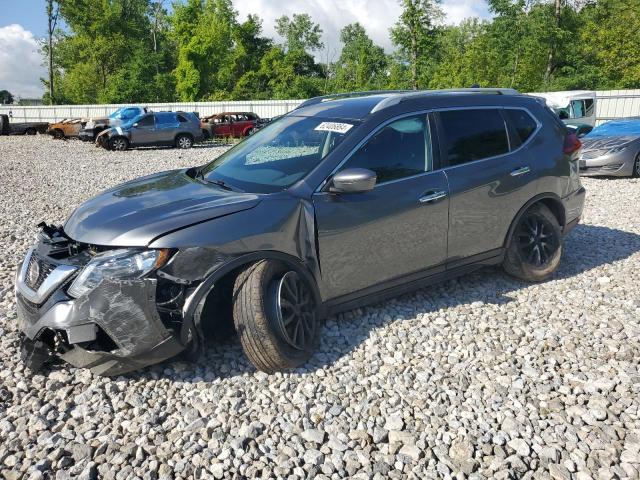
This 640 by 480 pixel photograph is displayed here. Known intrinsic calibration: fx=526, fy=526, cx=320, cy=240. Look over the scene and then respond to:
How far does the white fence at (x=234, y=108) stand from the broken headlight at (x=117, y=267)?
20.0 metres

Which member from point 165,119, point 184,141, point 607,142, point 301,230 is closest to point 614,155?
point 607,142

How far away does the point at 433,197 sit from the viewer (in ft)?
13.2

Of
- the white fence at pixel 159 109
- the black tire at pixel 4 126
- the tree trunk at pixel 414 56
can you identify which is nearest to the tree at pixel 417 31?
the tree trunk at pixel 414 56

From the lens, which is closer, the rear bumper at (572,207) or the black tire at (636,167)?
the rear bumper at (572,207)

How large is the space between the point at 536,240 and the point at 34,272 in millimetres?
4163

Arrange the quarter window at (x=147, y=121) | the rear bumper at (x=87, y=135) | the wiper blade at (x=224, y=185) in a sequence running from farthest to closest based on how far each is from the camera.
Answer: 1. the rear bumper at (x=87, y=135)
2. the quarter window at (x=147, y=121)
3. the wiper blade at (x=224, y=185)

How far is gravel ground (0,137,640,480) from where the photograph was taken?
8.67 ft

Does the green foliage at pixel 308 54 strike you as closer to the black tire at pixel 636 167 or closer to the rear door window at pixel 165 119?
the rear door window at pixel 165 119

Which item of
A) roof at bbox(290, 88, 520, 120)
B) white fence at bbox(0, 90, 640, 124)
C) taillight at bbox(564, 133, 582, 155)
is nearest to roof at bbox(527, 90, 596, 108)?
white fence at bbox(0, 90, 640, 124)

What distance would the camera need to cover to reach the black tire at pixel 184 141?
22102mm

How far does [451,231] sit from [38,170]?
14350mm

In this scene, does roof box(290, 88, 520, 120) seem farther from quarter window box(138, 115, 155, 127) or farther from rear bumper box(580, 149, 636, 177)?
quarter window box(138, 115, 155, 127)

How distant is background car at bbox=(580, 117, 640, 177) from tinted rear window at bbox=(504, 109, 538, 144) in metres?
7.35

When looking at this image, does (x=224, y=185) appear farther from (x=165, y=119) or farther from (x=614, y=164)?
(x=165, y=119)
